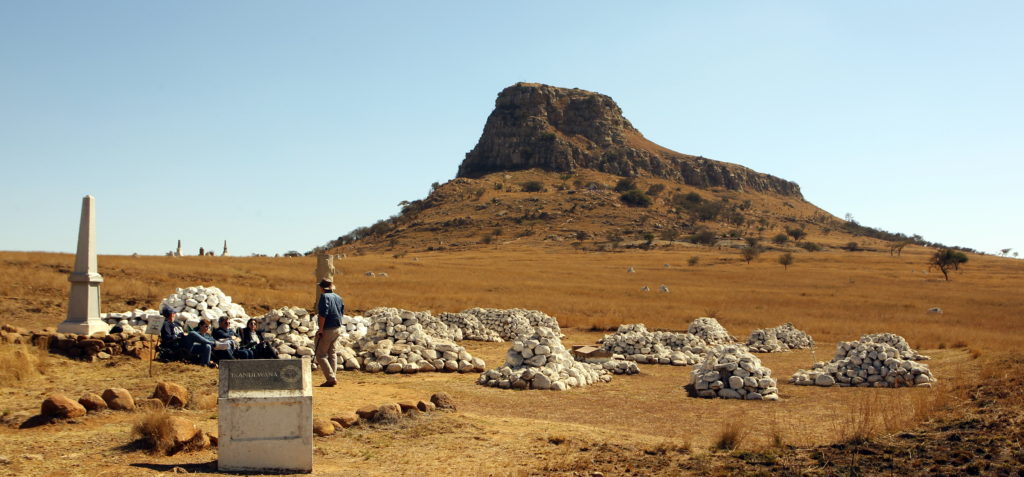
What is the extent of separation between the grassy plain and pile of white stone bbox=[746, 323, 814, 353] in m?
1.22

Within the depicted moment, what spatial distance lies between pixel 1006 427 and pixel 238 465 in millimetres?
8859

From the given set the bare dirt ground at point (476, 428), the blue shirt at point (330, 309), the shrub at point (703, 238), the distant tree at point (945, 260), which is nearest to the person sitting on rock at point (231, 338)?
the bare dirt ground at point (476, 428)

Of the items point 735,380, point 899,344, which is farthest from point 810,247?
point 735,380

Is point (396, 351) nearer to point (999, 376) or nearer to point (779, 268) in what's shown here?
point (999, 376)

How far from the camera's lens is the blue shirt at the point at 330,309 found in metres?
13.4

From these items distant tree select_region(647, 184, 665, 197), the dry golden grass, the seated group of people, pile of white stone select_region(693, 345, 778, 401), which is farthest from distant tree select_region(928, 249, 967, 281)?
the dry golden grass

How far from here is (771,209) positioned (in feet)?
456

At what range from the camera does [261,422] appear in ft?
25.5

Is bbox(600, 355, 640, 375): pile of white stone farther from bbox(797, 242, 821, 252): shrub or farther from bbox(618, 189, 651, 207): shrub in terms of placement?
bbox(618, 189, 651, 207): shrub

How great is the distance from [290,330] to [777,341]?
633 inches

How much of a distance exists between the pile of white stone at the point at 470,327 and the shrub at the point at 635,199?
3425 inches

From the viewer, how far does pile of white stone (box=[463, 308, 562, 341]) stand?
91.0 feet

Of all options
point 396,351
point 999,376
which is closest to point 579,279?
point 396,351

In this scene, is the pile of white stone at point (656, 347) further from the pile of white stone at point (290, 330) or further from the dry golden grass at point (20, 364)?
the dry golden grass at point (20, 364)
